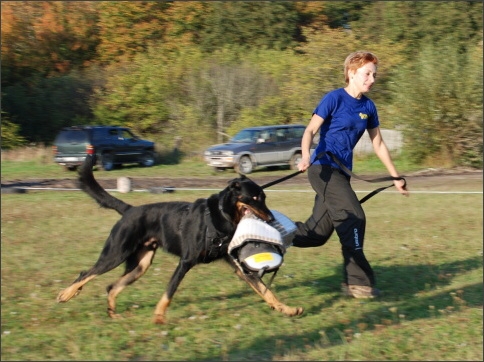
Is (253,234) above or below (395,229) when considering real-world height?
above

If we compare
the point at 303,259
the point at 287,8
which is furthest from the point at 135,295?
the point at 287,8

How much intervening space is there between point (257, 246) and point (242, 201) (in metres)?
0.44

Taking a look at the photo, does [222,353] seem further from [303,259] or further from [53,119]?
[53,119]

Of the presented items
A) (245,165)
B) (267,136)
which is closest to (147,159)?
(245,165)

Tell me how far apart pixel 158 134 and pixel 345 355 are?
2550 centimetres

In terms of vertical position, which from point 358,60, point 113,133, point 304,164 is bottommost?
point 113,133

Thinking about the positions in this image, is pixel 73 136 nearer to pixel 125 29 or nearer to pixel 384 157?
pixel 125 29

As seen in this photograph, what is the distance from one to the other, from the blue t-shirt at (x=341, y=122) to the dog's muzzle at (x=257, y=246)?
1105 mm

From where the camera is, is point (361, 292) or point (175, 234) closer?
point (175, 234)

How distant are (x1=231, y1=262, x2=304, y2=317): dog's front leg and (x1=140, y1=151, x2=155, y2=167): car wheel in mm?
18686

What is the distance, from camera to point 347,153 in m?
5.94

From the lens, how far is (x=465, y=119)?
20.7 meters

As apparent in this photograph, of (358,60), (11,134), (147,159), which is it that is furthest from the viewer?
(11,134)

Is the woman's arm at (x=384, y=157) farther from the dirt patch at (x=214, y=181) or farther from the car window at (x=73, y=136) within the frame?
the car window at (x=73, y=136)
